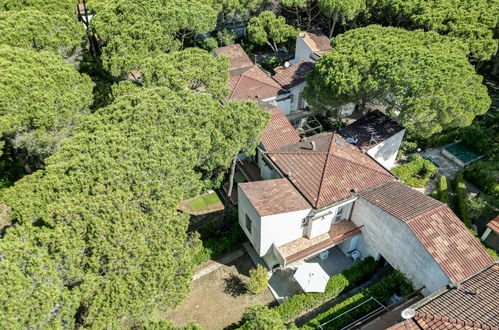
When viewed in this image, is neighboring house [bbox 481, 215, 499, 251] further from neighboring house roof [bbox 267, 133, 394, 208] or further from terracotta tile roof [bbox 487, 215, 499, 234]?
neighboring house roof [bbox 267, 133, 394, 208]

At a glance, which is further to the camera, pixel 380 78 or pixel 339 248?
pixel 380 78

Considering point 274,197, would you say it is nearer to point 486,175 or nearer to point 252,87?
point 252,87

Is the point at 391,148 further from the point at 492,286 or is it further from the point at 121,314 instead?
the point at 121,314

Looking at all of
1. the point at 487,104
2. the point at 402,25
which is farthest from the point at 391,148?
the point at 402,25

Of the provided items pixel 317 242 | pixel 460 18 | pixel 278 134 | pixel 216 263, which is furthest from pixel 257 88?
pixel 460 18

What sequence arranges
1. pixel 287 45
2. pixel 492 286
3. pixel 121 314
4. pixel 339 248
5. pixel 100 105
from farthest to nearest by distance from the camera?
1. pixel 287 45
2. pixel 100 105
3. pixel 339 248
4. pixel 492 286
5. pixel 121 314

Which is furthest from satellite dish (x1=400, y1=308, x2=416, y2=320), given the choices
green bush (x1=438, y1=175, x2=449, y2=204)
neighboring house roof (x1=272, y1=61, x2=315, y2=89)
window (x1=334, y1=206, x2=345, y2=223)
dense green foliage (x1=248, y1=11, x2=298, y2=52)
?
dense green foliage (x1=248, y1=11, x2=298, y2=52)
